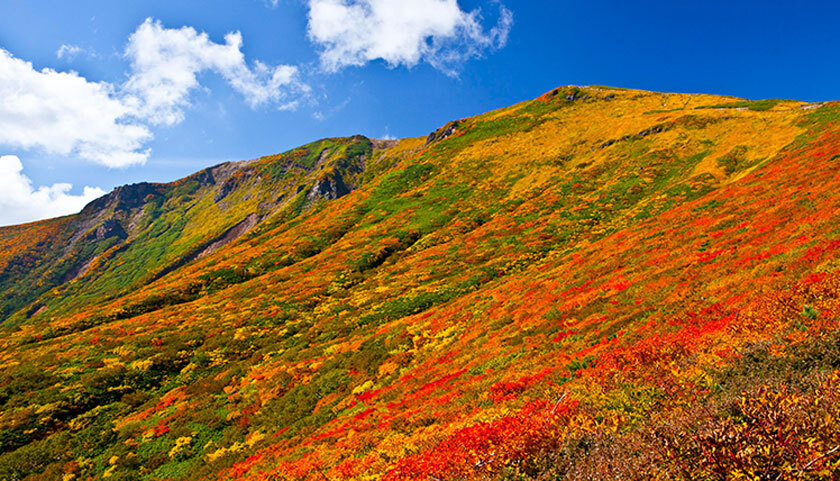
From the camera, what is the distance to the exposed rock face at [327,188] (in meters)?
167

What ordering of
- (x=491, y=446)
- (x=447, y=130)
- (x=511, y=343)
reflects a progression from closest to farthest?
(x=491, y=446) < (x=511, y=343) < (x=447, y=130)

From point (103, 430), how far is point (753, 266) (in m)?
46.6

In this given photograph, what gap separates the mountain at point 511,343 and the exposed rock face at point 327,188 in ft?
287

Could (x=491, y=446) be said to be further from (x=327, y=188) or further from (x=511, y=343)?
(x=327, y=188)

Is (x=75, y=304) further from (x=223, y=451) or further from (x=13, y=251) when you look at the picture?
(x=223, y=451)

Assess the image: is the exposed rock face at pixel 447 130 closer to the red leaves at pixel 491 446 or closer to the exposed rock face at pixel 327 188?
the exposed rock face at pixel 327 188

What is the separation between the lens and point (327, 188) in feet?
559

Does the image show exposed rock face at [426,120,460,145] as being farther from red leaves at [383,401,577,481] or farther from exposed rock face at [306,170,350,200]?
red leaves at [383,401,577,481]

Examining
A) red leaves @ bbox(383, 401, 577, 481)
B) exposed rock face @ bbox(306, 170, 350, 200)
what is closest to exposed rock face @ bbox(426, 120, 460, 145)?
exposed rock face @ bbox(306, 170, 350, 200)

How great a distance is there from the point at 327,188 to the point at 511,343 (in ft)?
529

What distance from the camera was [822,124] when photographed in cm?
5694

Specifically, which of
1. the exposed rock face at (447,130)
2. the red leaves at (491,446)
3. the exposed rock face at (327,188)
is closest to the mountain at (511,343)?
the red leaves at (491,446)

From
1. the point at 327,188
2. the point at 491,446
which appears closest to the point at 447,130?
the point at 327,188

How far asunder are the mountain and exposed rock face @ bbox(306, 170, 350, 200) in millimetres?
87612
